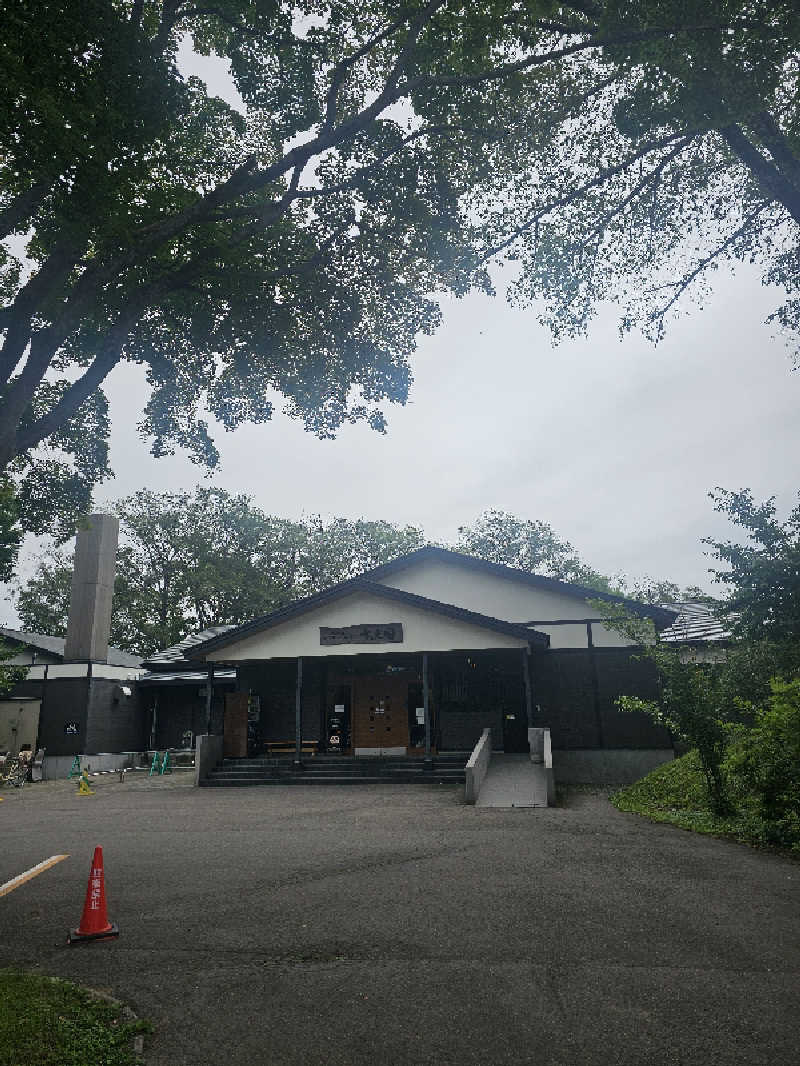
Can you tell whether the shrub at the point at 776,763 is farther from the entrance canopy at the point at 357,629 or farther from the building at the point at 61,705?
the building at the point at 61,705

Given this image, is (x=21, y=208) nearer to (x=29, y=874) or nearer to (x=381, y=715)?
(x=29, y=874)

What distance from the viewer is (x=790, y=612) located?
9219 millimetres

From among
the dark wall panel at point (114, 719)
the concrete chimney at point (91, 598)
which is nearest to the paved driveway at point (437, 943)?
the dark wall panel at point (114, 719)

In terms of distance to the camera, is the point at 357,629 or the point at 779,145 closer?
the point at 779,145

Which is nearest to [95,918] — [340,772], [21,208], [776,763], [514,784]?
[21,208]

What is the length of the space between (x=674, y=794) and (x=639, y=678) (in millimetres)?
5296

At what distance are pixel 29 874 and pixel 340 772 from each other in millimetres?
9347

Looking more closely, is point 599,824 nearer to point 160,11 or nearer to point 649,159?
point 649,159

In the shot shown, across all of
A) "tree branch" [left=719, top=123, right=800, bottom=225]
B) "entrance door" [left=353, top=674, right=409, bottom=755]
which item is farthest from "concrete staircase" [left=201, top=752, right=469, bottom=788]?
"tree branch" [left=719, top=123, right=800, bottom=225]

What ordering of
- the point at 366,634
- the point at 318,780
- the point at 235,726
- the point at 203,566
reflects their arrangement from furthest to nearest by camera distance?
the point at 203,566 < the point at 235,726 < the point at 366,634 < the point at 318,780

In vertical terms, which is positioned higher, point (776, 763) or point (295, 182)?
point (295, 182)

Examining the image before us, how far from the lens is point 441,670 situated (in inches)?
776

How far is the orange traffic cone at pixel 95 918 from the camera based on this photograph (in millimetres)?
5453

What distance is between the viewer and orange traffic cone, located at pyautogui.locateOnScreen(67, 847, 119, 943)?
5.45 meters
